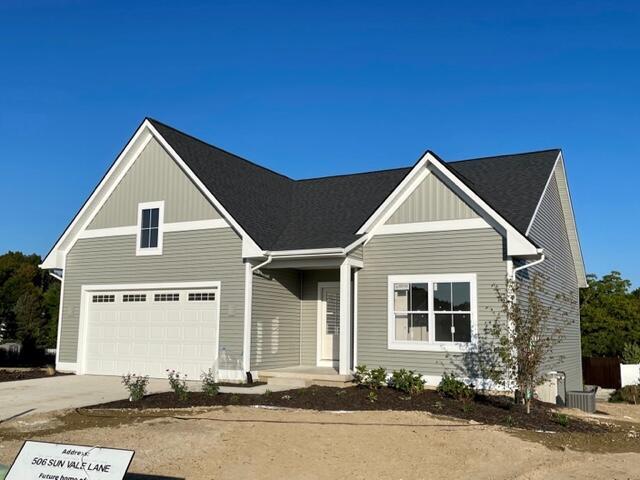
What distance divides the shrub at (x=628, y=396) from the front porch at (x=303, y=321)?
10.2m

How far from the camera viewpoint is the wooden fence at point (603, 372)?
2527cm

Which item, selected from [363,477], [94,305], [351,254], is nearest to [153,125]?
[94,305]

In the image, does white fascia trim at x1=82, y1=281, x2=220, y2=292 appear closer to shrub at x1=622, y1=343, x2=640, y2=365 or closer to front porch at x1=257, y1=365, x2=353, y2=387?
front porch at x1=257, y1=365, x2=353, y2=387

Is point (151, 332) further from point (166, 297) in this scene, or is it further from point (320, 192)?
point (320, 192)

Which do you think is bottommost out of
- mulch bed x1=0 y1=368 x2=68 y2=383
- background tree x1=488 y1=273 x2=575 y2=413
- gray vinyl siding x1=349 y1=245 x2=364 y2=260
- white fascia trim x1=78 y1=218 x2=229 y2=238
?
mulch bed x1=0 y1=368 x2=68 y2=383

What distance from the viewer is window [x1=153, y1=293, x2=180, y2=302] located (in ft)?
55.7

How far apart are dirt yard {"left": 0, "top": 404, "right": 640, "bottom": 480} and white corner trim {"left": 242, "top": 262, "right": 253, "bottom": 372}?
4114mm

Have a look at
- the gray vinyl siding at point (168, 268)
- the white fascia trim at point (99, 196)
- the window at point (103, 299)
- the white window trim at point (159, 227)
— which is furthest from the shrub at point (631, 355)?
the white fascia trim at point (99, 196)

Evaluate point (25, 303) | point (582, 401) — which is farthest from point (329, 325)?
point (25, 303)

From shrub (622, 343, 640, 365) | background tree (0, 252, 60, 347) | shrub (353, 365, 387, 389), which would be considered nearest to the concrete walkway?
shrub (353, 365, 387, 389)

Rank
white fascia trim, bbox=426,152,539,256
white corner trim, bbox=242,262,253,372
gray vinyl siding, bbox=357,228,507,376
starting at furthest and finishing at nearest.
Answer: white corner trim, bbox=242,262,253,372 → gray vinyl siding, bbox=357,228,507,376 → white fascia trim, bbox=426,152,539,256

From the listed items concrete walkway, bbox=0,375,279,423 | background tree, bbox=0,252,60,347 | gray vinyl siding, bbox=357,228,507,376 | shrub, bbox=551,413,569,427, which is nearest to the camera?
shrub, bbox=551,413,569,427

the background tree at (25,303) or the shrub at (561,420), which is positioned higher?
the background tree at (25,303)

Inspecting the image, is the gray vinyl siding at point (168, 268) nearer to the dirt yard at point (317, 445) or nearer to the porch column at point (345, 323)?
the porch column at point (345, 323)
